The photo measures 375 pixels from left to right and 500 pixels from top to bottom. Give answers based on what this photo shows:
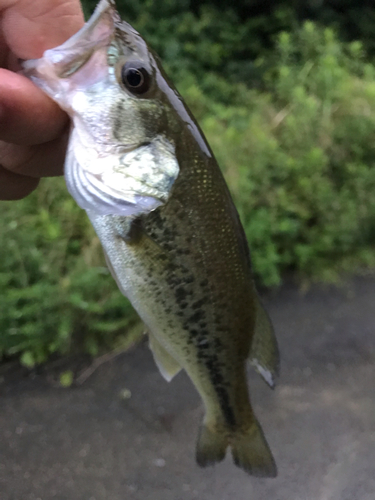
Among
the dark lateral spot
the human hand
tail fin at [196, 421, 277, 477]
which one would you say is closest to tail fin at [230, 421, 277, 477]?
tail fin at [196, 421, 277, 477]

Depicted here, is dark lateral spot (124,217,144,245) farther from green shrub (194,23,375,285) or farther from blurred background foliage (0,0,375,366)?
green shrub (194,23,375,285)

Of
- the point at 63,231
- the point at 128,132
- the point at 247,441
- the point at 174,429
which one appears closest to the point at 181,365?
the point at 247,441

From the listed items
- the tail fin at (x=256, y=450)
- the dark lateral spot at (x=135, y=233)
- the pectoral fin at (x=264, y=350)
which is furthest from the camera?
the tail fin at (x=256, y=450)

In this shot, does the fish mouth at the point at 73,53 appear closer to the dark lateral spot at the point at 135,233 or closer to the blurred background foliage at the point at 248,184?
the dark lateral spot at the point at 135,233

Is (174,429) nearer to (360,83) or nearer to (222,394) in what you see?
(222,394)

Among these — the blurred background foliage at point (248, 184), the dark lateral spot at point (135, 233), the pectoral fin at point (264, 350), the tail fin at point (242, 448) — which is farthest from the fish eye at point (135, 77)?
the blurred background foliage at point (248, 184)

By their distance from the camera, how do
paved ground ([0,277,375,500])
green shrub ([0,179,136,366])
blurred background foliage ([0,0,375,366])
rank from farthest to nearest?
blurred background foliage ([0,0,375,366]) → green shrub ([0,179,136,366]) → paved ground ([0,277,375,500])

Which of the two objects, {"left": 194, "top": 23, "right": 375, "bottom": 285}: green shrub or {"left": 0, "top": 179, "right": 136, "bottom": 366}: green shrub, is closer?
{"left": 0, "top": 179, "right": 136, "bottom": 366}: green shrub
